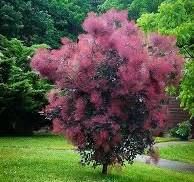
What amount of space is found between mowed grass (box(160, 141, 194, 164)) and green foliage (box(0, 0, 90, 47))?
1378 cm

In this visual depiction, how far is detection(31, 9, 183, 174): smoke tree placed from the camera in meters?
12.2

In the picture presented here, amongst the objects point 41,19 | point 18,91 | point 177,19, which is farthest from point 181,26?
point 41,19

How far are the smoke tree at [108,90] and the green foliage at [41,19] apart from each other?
744 inches

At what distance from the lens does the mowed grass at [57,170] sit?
39.9ft

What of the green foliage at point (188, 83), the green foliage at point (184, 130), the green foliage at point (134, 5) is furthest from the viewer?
the green foliage at point (134, 5)

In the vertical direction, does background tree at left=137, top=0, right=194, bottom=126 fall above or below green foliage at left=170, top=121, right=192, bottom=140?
above

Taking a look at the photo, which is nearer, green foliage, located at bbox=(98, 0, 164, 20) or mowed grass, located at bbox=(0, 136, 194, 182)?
mowed grass, located at bbox=(0, 136, 194, 182)

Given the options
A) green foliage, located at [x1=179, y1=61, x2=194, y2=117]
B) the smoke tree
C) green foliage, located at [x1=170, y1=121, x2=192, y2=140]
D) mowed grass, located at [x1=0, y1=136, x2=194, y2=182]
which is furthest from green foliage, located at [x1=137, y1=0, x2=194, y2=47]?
green foliage, located at [x1=170, y1=121, x2=192, y2=140]

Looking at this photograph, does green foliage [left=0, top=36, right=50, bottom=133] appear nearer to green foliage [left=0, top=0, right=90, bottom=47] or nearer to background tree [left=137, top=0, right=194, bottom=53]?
green foliage [left=0, top=0, right=90, bottom=47]

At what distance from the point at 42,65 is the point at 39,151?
18.1ft

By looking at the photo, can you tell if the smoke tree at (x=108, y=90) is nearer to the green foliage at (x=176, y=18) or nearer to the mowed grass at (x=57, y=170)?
the mowed grass at (x=57, y=170)

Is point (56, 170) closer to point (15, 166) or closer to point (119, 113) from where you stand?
point (15, 166)

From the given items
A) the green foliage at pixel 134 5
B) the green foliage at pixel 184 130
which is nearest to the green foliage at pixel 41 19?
the green foliage at pixel 134 5

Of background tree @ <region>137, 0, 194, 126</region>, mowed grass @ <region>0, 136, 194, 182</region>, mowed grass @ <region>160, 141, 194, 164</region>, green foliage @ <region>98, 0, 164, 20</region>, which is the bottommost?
mowed grass @ <region>0, 136, 194, 182</region>
